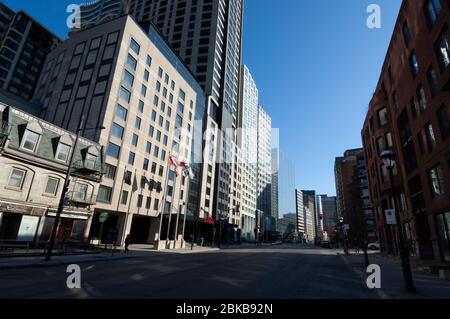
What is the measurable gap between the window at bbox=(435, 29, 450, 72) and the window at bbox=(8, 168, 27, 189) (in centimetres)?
3365

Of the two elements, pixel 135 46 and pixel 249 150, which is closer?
pixel 135 46

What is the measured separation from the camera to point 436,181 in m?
19.7

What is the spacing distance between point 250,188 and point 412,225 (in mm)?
90609

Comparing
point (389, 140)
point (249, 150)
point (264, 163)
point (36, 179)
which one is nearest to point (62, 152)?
point (36, 179)

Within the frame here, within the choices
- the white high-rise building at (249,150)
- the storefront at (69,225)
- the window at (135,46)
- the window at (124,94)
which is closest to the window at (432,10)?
the storefront at (69,225)

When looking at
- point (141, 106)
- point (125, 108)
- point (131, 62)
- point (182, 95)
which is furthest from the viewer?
point (182, 95)

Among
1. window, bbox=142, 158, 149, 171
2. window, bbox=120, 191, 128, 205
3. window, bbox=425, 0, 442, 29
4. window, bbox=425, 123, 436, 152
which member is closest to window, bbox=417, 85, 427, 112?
window, bbox=425, 123, 436, 152

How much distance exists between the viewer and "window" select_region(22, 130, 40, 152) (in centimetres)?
2350

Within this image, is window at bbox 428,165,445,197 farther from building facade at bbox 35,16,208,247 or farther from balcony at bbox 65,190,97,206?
balcony at bbox 65,190,97,206

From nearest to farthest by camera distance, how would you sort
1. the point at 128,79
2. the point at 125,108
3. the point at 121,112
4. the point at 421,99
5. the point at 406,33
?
the point at 421,99
the point at 406,33
the point at 121,112
the point at 125,108
the point at 128,79

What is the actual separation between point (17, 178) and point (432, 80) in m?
34.4

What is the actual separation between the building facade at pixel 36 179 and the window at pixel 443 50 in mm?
27399

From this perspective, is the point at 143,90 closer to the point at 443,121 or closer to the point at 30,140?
the point at 30,140
